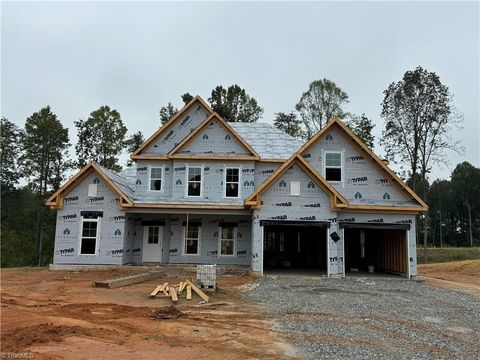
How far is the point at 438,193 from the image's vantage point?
78.4 metres

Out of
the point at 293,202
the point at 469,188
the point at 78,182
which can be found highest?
the point at 469,188

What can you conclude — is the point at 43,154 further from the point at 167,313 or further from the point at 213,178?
the point at 167,313

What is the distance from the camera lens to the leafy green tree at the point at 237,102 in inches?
1645

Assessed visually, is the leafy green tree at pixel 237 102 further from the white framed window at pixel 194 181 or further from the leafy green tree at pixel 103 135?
the white framed window at pixel 194 181

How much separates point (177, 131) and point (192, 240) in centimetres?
585

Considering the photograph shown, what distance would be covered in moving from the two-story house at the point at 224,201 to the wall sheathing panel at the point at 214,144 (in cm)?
5

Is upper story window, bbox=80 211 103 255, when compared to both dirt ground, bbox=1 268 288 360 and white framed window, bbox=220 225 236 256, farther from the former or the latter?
dirt ground, bbox=1 268 288 360

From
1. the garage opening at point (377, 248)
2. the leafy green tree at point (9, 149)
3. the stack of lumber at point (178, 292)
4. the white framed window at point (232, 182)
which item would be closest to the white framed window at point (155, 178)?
the white framed window at point (232, 182)

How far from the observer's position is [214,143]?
69.3 feet

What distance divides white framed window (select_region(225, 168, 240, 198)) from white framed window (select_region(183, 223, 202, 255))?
232 centimetres

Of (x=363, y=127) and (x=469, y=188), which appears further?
(x=469, y=188)

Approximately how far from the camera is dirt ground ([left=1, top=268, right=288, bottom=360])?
654cm

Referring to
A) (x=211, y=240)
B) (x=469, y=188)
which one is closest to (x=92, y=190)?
(x=211, y=240)

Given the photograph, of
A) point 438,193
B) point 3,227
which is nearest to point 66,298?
point 3,227
